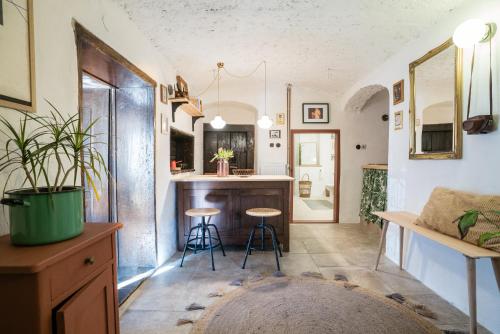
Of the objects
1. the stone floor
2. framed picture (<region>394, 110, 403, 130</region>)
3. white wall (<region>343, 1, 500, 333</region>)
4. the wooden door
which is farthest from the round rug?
framed picture (<region>394, 110, 403, 130</region>)

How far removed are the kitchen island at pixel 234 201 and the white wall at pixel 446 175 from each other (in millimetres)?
1377

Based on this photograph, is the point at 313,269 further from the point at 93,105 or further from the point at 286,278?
the point at 93,105

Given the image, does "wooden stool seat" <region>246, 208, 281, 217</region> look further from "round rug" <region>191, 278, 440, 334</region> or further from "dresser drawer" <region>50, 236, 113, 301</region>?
"dresser drawer" <region>50, 236, 113, 301</region>

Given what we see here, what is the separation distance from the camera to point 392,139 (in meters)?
3.16

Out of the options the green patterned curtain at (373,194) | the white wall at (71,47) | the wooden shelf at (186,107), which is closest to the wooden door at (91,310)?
the white wall at (71,47)

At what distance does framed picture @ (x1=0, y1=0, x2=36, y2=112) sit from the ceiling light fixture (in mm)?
2686

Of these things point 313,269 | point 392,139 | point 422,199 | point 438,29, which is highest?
point 438,29

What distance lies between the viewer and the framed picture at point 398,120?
2.93 m

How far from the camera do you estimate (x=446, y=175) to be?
223 centimetres

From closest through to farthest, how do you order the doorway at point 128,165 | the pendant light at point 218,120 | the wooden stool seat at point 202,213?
the doorway at point 128,165 < the wooden stool seat at point 202,213 < the pendant light at point 218,120

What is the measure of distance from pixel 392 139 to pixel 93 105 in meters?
3.57

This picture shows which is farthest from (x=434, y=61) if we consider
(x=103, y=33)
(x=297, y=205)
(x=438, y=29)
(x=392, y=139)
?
(x=297, y=205)

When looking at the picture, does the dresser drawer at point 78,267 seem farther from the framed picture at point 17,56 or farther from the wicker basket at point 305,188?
the wicker basket at point 305,188

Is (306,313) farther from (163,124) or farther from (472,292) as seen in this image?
(163,124)
